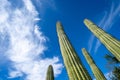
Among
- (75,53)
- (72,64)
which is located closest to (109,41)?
(75,53)

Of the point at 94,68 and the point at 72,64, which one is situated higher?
the point at 94,68

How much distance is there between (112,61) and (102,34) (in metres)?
14.1

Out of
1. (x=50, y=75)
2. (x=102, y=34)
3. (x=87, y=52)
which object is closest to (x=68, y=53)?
(x=102, y=34)

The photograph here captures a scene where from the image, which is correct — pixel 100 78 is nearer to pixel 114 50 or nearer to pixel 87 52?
pixel 87 52

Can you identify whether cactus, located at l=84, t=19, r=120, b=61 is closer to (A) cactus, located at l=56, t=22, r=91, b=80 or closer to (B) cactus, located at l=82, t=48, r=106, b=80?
(A) cactus, located at l=56, t=22, r=91, b=80

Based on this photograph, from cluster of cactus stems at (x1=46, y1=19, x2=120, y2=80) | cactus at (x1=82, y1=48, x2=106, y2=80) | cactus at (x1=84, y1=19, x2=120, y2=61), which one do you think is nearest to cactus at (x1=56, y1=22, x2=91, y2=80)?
cluster of cactus stems at (x1=46, y1=19, x2=120, y2=80)

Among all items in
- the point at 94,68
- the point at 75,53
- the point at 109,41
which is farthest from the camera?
A: the point at 94,68

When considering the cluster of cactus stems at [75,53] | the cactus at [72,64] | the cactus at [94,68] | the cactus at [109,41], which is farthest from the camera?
the cactus at [94,68]

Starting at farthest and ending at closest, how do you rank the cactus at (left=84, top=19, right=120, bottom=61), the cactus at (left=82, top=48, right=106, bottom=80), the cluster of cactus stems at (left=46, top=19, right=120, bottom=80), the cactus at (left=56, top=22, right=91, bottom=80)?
the cactus at (left=82, top=48, right=106, bottom=80), the cactus at (left=84, top=19, right=120, bottom=61), the cluster of cactus stems at (left=46, top=19, right=120, bottom=80), the cactus at (left=56, top=22, right=91, bottom=80)

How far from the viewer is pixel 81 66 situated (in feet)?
18.4

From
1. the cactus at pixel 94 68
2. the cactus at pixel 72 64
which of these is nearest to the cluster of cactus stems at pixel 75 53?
the cactus at pixel 72 64

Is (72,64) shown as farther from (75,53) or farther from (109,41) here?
(109,41)

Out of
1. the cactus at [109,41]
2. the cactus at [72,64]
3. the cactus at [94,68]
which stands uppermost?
the cactus at [94,68]

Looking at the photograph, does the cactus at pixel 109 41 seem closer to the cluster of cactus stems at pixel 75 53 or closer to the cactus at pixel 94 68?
the cluster of cactus stems at pixel 75 53
